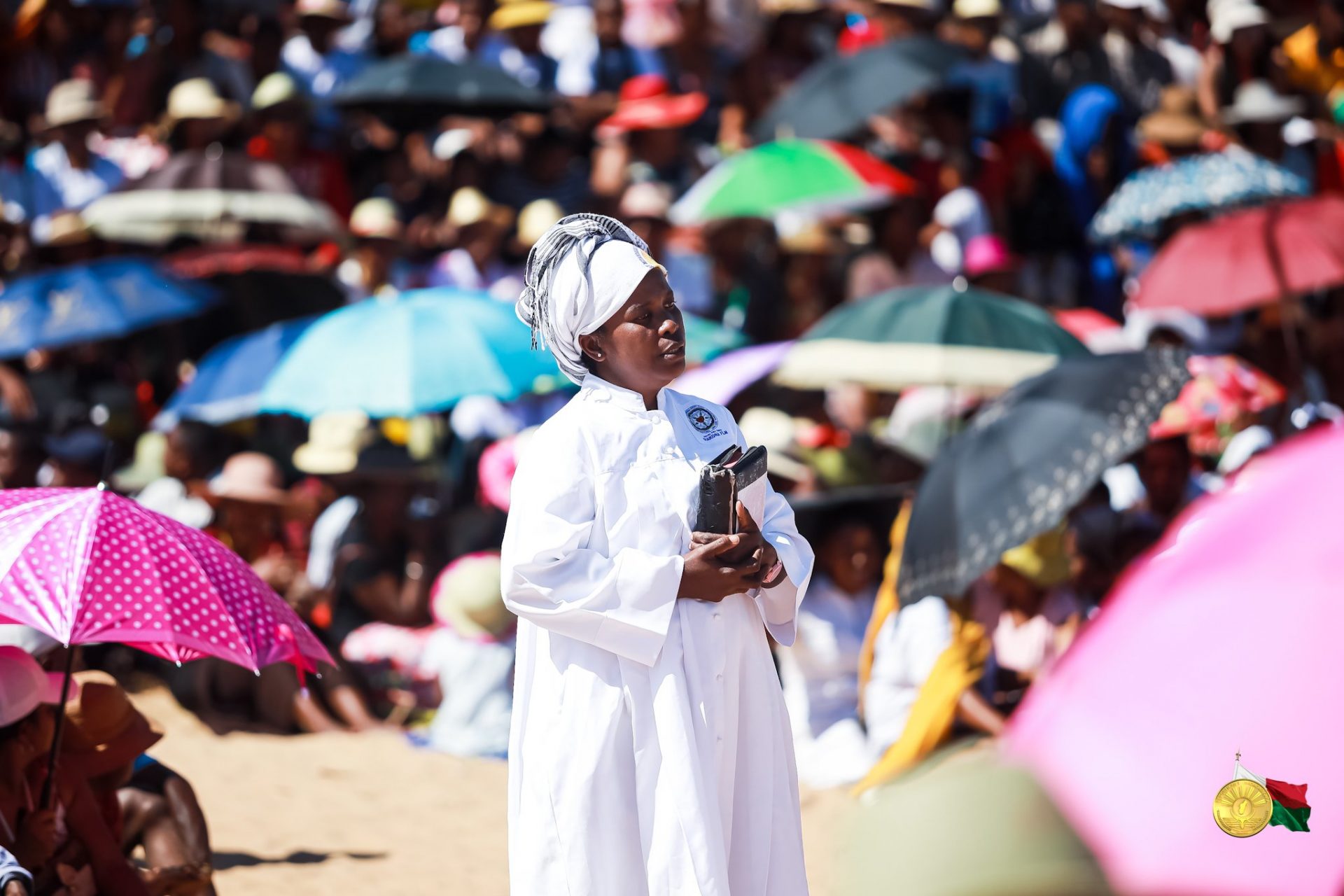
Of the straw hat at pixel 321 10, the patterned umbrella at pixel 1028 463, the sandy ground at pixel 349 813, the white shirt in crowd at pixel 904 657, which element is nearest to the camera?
the patterned umbrella at pixel 1028 463

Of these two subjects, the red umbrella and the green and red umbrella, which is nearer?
the red umbrella

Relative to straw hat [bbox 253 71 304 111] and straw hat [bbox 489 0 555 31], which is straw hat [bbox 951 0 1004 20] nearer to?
straw hat [bbox 489 0 555 31]

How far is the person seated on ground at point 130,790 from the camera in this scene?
5133 millimetres

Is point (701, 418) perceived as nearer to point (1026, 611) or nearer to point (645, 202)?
point (1026, 611)

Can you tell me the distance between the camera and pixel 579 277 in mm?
3980

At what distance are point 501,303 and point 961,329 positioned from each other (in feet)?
9.04

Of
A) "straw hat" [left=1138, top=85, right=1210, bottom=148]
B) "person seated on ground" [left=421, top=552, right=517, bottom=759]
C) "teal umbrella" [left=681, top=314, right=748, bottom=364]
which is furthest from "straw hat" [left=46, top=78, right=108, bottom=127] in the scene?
"straw hat" [left=1138, top=85, right=1210, bottom=148]

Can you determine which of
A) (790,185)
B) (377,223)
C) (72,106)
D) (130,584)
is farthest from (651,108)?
(130,584)

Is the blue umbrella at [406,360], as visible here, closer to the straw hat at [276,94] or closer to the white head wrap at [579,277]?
the straw hat at [276,94]

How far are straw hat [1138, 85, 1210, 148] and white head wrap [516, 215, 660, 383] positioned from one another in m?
7.85

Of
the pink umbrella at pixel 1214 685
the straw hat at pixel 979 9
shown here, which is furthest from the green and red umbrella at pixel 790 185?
the pink umbrella at pixel 1214 685

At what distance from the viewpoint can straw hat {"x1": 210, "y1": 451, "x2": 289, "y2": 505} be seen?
31.3 feet

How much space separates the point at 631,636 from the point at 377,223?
7957 mm

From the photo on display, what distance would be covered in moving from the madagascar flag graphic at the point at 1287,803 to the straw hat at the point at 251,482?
802cm
